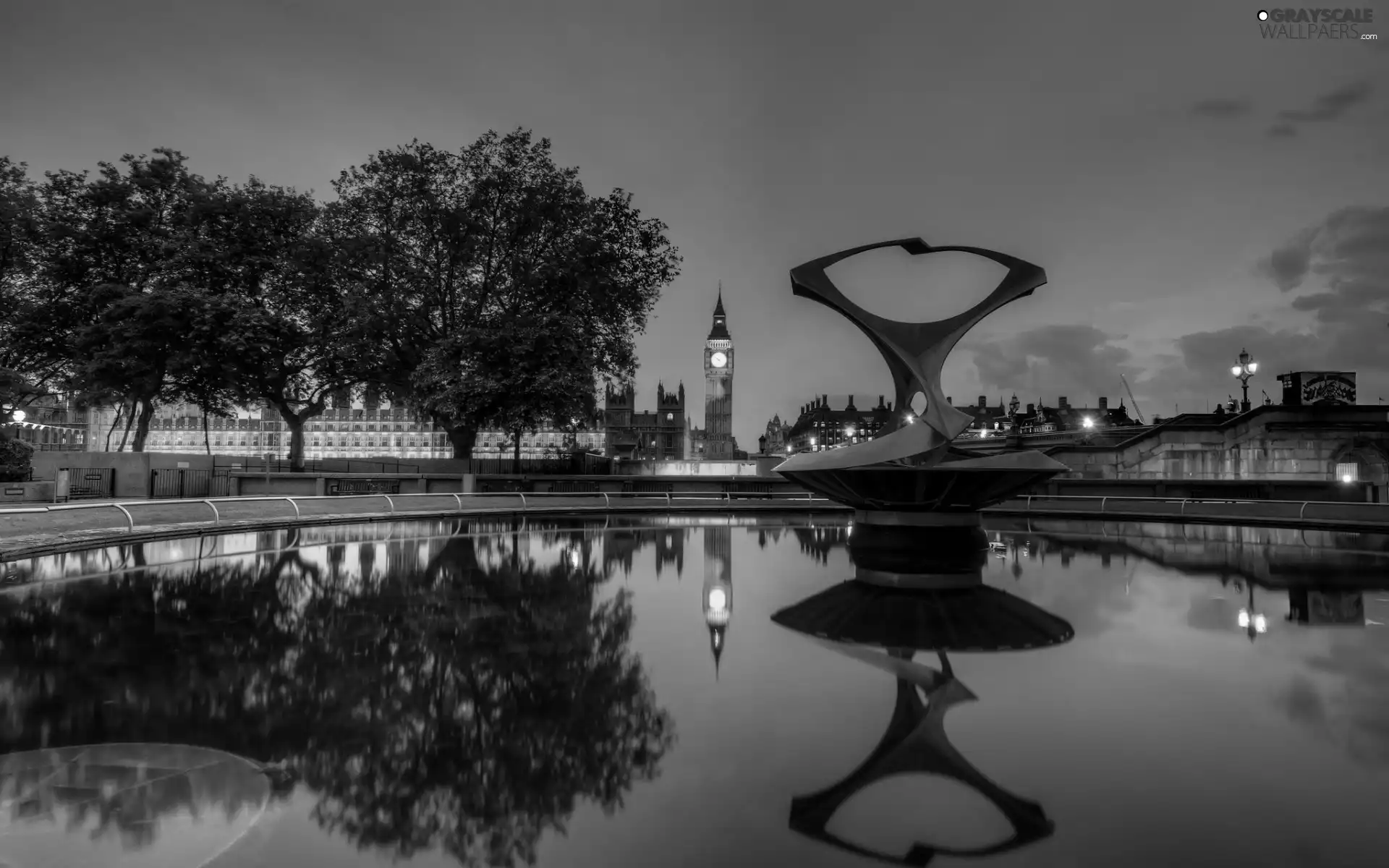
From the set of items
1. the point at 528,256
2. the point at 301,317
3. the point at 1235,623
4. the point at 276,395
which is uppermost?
the point at 528,256

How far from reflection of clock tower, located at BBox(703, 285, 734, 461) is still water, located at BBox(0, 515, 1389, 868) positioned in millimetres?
114839

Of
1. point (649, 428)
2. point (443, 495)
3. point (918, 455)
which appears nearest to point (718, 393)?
point (649, 428)

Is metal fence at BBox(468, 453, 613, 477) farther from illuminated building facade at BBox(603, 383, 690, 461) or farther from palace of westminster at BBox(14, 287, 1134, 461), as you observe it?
illuminated building facade at BBox(603, 383, 690, 461)

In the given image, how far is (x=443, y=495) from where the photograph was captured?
24.8 m

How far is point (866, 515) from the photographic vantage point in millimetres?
13953

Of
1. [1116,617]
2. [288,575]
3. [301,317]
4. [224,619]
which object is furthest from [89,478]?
[1116,617]

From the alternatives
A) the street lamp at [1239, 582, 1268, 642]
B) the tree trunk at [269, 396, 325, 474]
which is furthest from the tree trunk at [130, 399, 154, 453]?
the street lamp at [1239, 582, 1268, 642]

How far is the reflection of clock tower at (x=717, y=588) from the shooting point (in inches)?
297

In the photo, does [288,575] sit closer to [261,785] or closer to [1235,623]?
[261,785]

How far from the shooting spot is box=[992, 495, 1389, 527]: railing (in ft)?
67.0

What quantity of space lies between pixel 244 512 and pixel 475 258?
16519mm

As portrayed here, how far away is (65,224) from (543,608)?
37195mm

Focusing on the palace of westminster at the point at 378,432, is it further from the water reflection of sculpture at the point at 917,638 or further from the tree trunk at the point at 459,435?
the water reflection of sculpture at the point at 917,638

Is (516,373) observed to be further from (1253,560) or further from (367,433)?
(367,433)
